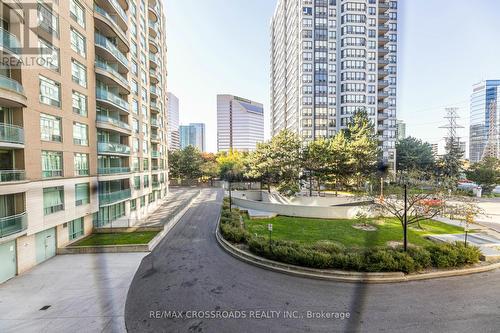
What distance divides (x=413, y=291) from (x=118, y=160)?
2819 cm

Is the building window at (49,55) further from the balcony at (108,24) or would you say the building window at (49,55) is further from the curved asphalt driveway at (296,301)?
the curved asphalt driveway at (296,301)

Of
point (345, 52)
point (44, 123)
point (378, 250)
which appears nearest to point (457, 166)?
point (345, 52)

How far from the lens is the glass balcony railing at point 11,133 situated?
1181 centimetres

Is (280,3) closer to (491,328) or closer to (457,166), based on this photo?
(457,166)

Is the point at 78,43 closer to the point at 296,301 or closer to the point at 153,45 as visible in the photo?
the point at 153,45

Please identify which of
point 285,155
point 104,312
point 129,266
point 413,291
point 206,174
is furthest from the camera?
point 206,174

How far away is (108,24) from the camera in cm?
2055

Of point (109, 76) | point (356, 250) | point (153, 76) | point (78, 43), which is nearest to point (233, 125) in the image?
point (153, 76)

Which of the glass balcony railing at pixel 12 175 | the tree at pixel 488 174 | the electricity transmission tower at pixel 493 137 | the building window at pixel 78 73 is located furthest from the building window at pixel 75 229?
the electricity transmission tower at pixel 493 137

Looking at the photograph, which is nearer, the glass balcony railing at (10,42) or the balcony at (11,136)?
the glass balcony railing at (10,42)

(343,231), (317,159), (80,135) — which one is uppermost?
(80,135)

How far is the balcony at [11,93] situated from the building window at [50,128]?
6.33ft

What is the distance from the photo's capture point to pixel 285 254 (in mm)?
12805

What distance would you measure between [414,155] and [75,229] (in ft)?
259
